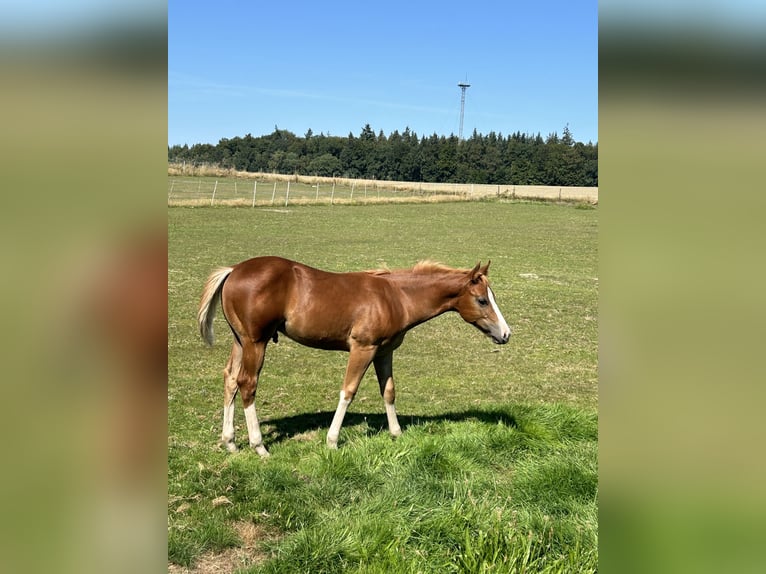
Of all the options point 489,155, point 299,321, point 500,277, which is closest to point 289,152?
point 489,155

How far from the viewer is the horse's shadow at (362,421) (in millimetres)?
6609

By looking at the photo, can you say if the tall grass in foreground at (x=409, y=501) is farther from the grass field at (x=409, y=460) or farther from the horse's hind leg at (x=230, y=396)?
the horse's hind leg at (x=230, y=396)

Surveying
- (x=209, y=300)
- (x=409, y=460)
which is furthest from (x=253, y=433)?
(x=409, y=460)

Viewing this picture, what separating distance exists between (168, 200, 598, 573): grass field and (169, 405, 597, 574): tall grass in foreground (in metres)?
0.01

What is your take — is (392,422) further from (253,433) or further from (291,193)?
(291,193)

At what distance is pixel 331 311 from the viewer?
610 centimetres

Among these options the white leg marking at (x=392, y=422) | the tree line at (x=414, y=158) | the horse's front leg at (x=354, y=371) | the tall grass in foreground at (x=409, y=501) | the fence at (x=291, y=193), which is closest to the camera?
the tall grass in foreground at (x=409, y=501)

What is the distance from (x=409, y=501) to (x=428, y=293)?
271 cm
